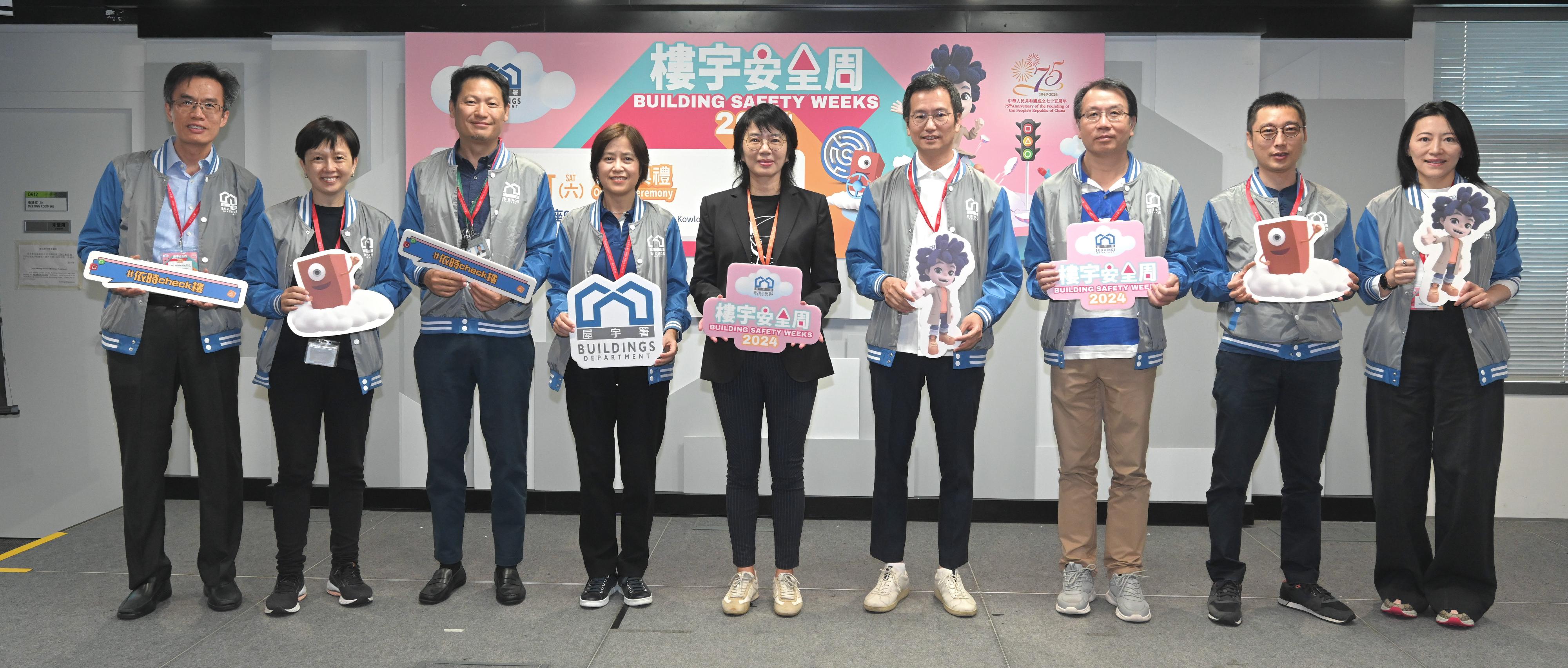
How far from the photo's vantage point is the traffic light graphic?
450cm

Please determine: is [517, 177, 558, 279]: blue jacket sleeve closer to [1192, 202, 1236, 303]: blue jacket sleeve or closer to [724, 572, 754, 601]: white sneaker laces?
[724, 572, 754, 601]: white sneaker laces

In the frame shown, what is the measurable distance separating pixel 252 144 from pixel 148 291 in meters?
2.22

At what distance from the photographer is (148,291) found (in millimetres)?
2996

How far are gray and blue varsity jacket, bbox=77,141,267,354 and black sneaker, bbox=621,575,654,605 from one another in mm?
1677

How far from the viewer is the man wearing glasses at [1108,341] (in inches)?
122

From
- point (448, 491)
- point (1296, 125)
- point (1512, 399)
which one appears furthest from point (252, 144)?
point (1512, 399)

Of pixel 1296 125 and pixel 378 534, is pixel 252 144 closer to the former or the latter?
pixel 378 534

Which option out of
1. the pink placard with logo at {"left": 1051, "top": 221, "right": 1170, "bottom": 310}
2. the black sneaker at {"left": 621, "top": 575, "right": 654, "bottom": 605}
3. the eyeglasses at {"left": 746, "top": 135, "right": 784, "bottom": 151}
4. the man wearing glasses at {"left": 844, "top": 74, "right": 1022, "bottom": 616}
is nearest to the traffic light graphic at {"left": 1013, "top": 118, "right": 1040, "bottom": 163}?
the man wearing glasses at {"left": 844, "top": 74, "right": 1022, "bottom": 616}

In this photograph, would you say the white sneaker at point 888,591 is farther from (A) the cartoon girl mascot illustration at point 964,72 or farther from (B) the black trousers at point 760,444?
(A) the cartoon girl mascot illustration at point 964,72

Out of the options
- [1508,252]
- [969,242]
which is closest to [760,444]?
[969,242]

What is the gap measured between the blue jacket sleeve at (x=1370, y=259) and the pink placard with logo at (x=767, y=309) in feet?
6.52

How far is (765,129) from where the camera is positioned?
301 centimetres

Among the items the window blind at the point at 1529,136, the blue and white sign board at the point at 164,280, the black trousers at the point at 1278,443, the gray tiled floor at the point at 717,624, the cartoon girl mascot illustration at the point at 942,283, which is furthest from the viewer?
the window blind at the point at 1529,136

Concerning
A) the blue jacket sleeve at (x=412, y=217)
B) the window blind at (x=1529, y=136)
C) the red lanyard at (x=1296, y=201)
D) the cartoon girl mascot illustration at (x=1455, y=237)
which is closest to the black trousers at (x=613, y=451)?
the blue jacket sleeve at (x=412, y=217)
